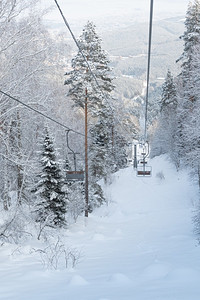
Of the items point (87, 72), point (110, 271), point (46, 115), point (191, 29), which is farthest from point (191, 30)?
point (110, 271)

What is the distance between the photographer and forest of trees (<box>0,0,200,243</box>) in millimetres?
8586

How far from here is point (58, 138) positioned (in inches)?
1026

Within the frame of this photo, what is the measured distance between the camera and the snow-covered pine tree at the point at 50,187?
14618 millimetres

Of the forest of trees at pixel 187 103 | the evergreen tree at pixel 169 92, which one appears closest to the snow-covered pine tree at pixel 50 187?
the forest of trees at pixel 187 103

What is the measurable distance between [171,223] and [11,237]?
10480 millimetres

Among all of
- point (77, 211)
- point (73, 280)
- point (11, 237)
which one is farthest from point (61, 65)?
point (77, 211)

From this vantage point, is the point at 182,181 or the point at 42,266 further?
the point at 182,181

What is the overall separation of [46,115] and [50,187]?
6.29m

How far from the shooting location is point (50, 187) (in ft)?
48.9

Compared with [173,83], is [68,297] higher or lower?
lower

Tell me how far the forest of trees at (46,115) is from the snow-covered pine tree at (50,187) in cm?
5

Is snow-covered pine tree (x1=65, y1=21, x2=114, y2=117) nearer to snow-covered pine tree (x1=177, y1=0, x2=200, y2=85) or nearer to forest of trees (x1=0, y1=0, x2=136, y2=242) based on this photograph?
forest of trees (x1=0, y1=0, x2=136, y2=242)

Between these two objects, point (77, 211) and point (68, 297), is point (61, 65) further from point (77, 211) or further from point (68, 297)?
point (77, 211)

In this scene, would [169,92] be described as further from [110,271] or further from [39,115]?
[110,271]
